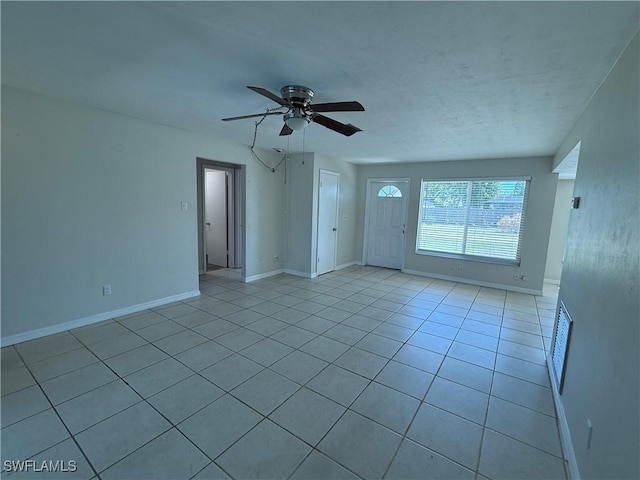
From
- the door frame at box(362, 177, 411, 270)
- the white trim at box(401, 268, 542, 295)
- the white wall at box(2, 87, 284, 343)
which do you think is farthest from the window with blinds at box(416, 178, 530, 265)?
the white wall at box(2, 87, 284, 343)

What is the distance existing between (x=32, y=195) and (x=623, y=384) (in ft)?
14.5

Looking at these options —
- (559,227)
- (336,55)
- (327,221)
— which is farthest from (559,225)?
(336,55)

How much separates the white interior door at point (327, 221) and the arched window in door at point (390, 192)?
1188 millimetres

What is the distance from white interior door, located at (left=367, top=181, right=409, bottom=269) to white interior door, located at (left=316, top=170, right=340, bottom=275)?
108 centimetres

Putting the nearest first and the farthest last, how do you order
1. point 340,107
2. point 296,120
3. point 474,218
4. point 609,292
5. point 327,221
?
point 609,292, point 340,107, point 296,120, point 474,218, point 327,221

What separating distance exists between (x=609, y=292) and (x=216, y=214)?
607 centimetres

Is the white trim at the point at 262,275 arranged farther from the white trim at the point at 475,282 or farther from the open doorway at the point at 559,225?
the open doorway at the point at 559,225

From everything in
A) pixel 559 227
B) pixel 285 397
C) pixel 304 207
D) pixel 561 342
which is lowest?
pixel 285 397

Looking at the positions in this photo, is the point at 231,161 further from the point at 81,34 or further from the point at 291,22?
the point at 291,22

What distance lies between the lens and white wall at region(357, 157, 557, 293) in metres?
4.70

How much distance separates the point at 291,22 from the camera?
1.47 m

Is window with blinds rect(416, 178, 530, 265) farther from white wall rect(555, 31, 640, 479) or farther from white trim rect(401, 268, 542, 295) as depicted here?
white wall rect(555, 31, 640, 479)

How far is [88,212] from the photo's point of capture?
3064 millimetres

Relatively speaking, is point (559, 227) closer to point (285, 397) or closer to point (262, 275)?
point (262, 275)
